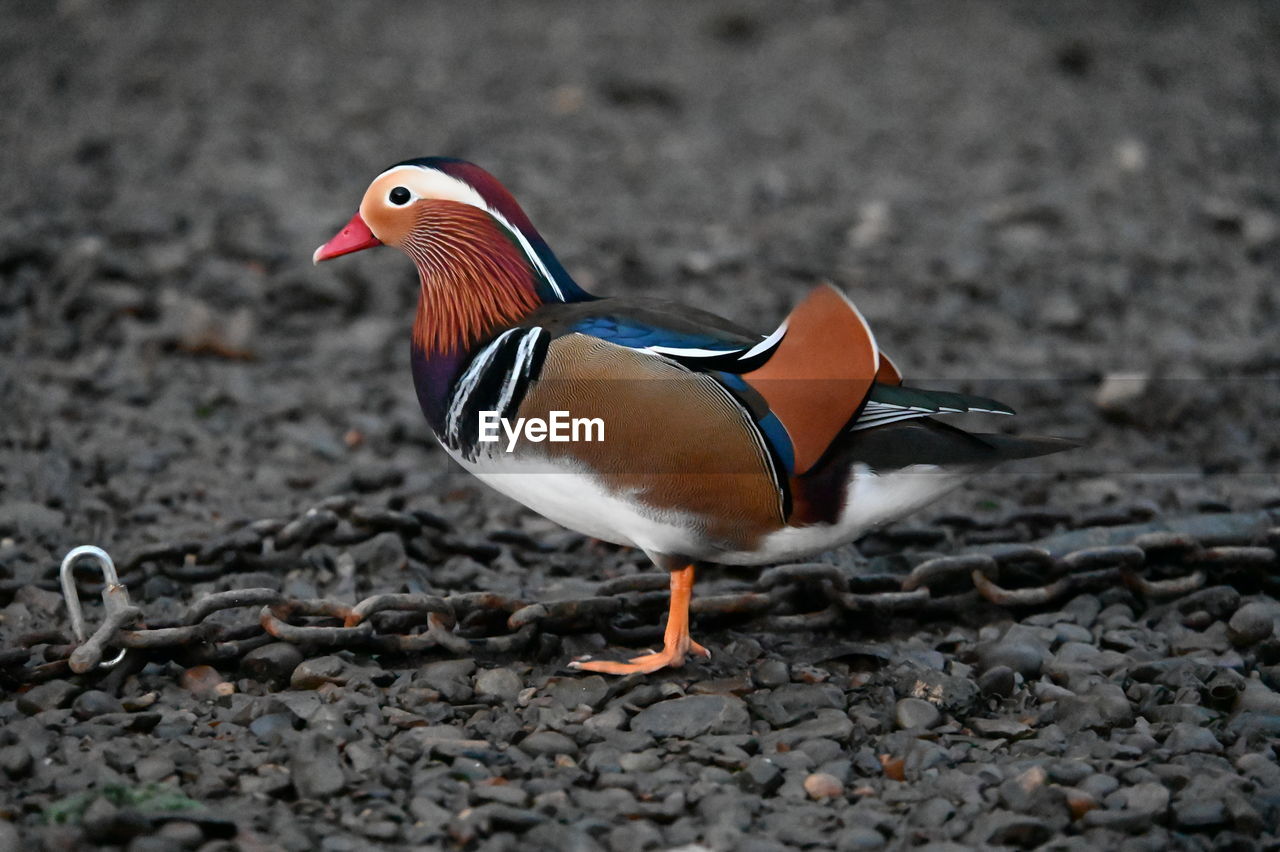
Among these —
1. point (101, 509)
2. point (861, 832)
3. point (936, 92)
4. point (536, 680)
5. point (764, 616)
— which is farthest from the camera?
point (936, 92)

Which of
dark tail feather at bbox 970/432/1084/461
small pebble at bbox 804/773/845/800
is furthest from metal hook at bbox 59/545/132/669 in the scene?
dark tail feather at bbox 970/432/1084/461

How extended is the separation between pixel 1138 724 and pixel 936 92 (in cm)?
700

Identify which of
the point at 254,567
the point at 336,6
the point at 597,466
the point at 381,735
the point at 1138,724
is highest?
the point at 336,6

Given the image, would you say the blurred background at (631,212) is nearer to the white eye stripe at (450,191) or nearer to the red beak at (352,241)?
the red beak at (352,241)

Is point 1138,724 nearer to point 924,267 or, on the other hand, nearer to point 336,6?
point 924,267

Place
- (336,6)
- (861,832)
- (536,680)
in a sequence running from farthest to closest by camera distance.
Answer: (336,6) → (536,680) → (861,832)

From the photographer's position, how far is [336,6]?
10227 mm

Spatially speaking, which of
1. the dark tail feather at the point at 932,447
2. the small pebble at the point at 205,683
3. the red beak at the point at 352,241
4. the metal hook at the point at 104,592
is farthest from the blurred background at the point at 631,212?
the dark tail feather at the point at 932,447

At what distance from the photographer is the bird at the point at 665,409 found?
10.1ft

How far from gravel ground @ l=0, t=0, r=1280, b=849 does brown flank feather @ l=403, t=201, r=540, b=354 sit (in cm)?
84

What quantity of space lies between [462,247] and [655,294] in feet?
10.8

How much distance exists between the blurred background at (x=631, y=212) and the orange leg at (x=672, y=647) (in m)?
1.39

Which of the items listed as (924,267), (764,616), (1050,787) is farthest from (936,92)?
(1050,787)

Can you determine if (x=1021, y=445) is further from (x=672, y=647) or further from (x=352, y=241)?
(x=352, y=241)
